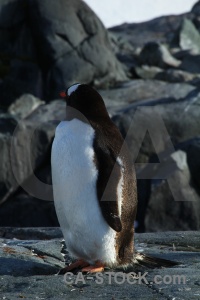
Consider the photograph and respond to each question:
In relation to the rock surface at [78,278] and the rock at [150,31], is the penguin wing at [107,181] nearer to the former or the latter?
the rock surface at [78,278]

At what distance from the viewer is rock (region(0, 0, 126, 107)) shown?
2092 centimetres

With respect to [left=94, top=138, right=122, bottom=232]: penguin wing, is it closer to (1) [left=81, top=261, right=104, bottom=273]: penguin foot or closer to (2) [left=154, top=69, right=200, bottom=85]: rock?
(1) [left=81, top=261, right=104, bottom=273]: penguin foot

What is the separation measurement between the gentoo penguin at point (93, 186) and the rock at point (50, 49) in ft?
49.8

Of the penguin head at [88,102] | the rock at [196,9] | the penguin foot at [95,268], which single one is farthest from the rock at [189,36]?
the penguin foot at [95,268]

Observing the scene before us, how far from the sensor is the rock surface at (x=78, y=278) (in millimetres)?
4523

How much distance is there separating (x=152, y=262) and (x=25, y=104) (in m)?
14.3

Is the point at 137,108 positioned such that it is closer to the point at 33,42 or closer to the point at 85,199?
the point at 33,42

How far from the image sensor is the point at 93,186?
5.28m

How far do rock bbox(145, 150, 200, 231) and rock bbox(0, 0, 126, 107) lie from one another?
8258 millimetres

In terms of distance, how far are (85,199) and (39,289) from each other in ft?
2.96

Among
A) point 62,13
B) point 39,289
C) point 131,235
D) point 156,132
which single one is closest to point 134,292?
point 39,289

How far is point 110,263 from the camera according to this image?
533cm

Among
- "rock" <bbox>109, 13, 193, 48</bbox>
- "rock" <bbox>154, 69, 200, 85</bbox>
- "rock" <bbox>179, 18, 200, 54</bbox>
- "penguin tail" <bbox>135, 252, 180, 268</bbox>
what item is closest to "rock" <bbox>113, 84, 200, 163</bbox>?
"rock" <bbox>154, 69, 200, 85</bbox>

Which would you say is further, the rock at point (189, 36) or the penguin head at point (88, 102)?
the rock at point (189, 36)
